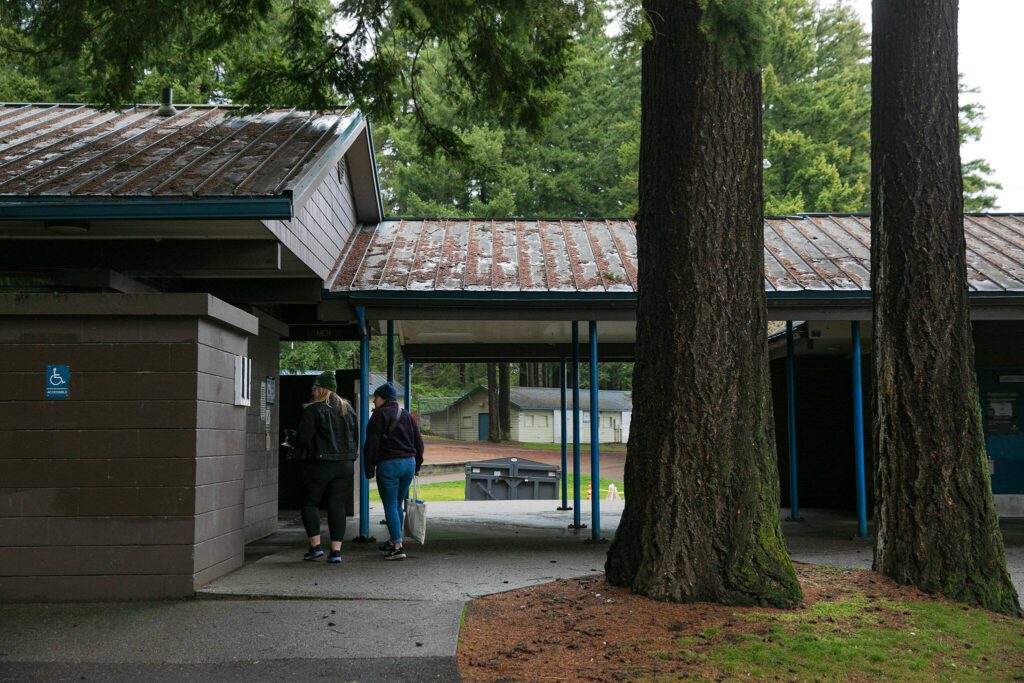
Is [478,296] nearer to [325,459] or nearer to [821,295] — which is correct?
[325,459]

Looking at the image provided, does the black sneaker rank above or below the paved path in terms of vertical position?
above

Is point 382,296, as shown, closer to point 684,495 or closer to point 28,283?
point 28,283

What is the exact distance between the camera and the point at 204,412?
24.1 ft

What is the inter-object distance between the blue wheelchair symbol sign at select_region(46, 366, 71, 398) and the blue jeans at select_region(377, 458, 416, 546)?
9.11 feet

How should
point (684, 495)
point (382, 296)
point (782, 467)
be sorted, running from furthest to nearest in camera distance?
point (782, 467), point (382, 296), point (684, 495)

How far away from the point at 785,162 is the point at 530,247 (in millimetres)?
25326

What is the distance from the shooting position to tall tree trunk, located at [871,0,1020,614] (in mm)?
6785

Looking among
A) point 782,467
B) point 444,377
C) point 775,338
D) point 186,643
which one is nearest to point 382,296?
point 186,643

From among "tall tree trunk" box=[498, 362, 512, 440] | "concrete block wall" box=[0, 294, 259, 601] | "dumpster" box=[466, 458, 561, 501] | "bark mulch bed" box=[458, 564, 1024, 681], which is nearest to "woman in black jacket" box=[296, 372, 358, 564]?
"concrete block wall" box=[0, 294, 259, 601]

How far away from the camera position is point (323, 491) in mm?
8539

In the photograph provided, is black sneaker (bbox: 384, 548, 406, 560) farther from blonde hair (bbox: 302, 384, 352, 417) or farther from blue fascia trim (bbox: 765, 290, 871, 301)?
blue fascia trim (bbox: 765, 290, 871, 301)

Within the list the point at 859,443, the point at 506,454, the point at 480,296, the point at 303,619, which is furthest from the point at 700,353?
the point at 506,454

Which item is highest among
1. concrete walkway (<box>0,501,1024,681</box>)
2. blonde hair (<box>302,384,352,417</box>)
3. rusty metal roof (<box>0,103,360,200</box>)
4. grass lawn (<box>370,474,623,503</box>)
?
rusty metal roof (<box>0,103,360,200</box>)

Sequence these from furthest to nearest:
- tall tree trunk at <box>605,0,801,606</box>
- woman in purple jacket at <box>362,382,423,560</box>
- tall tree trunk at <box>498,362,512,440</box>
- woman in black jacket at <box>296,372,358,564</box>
→ tall tree trunk at <box>498,362,512,440</box> → woman in purple jacket at <box>362,382,423,560</box> → woman in black jacket at <box>296,372,358,564</box> → tall tree trunk at <box>605,0,801,606</box>
